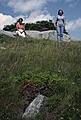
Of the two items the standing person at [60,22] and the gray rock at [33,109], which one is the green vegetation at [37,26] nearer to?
the standing person at [60,22]

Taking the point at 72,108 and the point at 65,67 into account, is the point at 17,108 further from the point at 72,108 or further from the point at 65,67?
the point at 65,67

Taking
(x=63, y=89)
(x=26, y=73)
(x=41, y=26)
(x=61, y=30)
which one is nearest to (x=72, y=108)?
(x=63, y=89)

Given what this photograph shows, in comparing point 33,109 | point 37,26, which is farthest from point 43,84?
point 37,26

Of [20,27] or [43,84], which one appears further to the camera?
[20,27]

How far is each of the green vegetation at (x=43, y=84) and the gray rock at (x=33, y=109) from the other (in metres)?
0.13

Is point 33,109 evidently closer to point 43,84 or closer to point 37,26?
point 43,84

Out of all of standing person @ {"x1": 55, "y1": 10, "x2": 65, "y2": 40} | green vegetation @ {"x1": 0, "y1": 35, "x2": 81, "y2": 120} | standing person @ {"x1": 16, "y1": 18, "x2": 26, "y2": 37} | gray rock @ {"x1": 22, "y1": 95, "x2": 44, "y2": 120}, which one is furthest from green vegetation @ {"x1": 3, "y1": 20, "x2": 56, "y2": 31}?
gray rock @ {"x1": 22, "y1": 95, "x2": 44, "y2": 120}

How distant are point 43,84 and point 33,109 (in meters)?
1.24

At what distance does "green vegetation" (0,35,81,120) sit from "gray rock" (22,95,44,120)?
0.42 ft

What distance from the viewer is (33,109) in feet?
33.9

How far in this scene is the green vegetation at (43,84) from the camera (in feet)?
33.9

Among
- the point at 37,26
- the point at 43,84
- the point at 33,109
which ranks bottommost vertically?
the point at 33,109

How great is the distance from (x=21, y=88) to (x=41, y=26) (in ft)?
86.8

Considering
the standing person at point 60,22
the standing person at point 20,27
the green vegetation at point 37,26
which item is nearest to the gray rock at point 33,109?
the standing person at point 60,22
